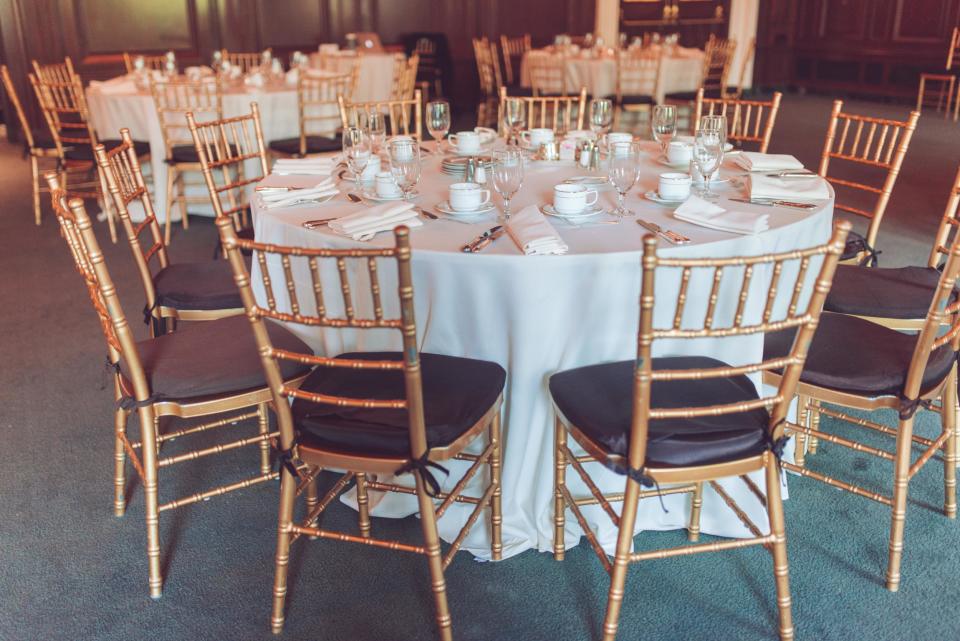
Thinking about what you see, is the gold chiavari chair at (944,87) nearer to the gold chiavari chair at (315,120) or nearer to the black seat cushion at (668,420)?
the gold chiavari chair at (315,120)

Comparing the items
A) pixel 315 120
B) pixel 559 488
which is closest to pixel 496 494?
pixel 559 488

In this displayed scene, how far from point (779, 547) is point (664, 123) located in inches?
69.0

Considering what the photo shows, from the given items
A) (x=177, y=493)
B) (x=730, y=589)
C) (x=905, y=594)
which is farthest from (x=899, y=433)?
(x=177, y=493)

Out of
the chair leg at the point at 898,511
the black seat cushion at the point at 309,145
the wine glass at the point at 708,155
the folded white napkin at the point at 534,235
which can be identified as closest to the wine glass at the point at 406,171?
the folded white napkin at the point at 534,235

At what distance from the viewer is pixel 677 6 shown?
12.2 m

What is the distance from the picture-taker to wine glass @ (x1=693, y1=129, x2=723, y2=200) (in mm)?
2396

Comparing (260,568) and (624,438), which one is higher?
(624,438)

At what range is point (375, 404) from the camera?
1.68 m

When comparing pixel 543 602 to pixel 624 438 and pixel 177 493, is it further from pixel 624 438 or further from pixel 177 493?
pixel 177 493

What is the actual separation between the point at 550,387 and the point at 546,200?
74 cm

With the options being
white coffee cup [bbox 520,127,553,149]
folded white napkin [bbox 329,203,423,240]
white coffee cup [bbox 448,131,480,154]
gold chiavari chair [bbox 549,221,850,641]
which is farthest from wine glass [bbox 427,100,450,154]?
gold chiavari chair [bbox 549,221,850,641]

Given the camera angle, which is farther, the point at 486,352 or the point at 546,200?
the point at 546,200

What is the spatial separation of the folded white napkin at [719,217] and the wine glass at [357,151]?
3.23 ft

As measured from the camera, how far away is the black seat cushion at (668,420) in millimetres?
1714
